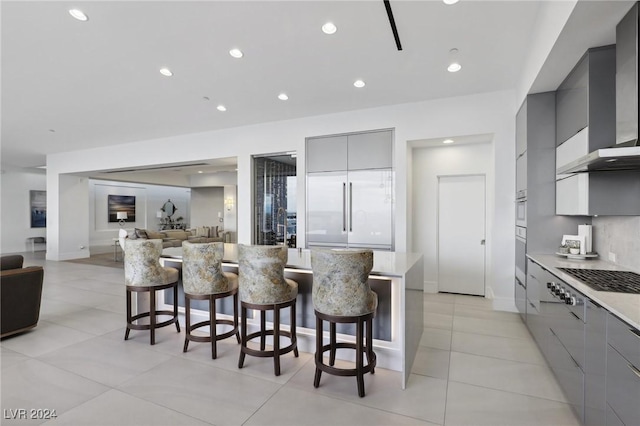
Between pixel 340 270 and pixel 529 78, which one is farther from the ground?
pixel 529 78

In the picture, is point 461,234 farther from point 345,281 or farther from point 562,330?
point 345,281

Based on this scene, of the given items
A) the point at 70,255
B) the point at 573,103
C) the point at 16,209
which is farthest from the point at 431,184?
the point at 16,209

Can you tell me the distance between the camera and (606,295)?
5.72 feet

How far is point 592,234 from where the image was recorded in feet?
10.5

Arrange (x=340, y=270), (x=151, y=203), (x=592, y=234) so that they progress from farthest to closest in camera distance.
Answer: (x=151, y=203) < (x=592, y=234) < (x=340, y=270)

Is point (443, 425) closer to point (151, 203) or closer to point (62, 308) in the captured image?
point (62, 308)

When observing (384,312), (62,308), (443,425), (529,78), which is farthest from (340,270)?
(62,308)

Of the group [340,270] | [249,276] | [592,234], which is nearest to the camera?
[340,270]

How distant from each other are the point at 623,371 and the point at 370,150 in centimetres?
420

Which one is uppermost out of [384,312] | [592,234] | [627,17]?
[627,17]

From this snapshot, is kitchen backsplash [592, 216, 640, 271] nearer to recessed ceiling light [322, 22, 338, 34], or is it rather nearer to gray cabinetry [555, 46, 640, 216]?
gray cabinetry [555, 46, 640, 216]

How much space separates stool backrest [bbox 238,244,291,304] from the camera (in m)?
2.64

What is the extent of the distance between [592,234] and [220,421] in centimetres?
391
